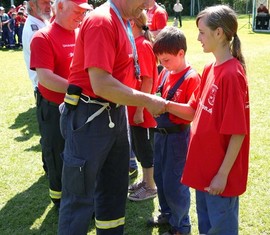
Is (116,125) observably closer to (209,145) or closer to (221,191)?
(209,145)

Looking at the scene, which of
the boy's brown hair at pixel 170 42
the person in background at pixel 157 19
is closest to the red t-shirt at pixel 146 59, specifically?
the boy's brown hair at pixel 170 42

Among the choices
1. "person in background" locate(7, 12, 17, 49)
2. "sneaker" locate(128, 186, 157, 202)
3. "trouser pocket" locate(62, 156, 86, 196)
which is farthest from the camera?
"person in background" locate(7, 12, 17, 49)

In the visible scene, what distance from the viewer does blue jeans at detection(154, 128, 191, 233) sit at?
9.50 ft

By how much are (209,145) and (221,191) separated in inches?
11.1

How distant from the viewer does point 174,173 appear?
9.63 feet

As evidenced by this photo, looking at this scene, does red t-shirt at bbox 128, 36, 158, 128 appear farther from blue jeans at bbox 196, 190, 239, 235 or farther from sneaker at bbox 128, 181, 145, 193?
blue jeans at bbox 196, 190, 239, 235

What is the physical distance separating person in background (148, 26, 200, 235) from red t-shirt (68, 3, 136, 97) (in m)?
0.53

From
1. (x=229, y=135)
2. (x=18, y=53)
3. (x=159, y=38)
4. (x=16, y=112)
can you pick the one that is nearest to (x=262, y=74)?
(x=16, y=112)

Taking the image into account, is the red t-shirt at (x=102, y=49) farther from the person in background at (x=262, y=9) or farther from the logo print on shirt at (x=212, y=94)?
the person in background at (x=262, y=9)

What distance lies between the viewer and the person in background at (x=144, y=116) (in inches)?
131

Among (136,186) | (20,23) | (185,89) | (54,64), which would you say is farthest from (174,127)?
(20,23)

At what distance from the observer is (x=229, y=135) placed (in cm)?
220

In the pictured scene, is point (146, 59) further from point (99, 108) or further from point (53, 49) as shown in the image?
point (99, 108)

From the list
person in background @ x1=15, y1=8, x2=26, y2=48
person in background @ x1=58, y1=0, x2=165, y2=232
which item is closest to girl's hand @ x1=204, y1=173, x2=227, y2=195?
person in background @ x1=58, y1=0, x2=165, y2=232
